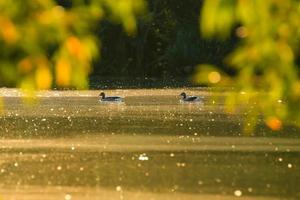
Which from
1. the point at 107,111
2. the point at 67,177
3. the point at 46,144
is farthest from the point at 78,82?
the point at 107,111

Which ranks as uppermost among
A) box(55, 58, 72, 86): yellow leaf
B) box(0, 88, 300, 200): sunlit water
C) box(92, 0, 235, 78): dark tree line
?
box(92, 0, 235, 78): dark tree line

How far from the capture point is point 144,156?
26406mm

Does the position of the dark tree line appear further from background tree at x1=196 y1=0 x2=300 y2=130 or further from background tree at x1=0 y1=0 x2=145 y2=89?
background tree at x1=0 y1=0 x2=145 y2=89

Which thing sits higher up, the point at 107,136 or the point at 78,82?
the point at 78,82

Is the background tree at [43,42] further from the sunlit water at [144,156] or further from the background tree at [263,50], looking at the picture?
the background tree at [263,50]

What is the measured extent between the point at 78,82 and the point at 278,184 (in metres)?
16.8

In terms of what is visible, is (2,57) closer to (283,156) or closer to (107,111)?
(283,156)

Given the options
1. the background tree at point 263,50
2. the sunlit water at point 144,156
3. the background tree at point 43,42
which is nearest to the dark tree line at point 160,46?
the sunlit water at point 144,156

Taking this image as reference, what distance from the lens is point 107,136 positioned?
33.8 metres

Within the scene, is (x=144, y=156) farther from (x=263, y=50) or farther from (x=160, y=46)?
(x=160, y=46)

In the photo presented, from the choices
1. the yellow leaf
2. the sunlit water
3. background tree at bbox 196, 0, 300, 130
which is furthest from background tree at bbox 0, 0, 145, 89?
background tree at bbox 196, 0, 300, 130

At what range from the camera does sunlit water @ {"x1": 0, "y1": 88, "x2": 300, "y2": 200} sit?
19891 mm

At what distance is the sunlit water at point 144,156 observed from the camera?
19.9 meters

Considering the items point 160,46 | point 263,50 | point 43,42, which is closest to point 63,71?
point 43,42
